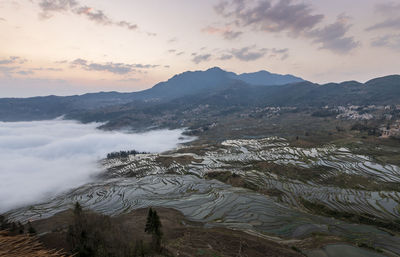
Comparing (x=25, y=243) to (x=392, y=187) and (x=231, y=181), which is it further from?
(x=392, y=187)

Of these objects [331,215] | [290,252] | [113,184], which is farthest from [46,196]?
[331,215]

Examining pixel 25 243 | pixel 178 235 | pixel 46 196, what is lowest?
pixel 46 196

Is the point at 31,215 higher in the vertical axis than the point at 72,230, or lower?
lower

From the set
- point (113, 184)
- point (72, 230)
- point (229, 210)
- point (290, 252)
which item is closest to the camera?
point (290, 252)

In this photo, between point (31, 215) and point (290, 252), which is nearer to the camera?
point (290, 252)

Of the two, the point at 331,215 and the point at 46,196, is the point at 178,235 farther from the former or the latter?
the point at 46,196

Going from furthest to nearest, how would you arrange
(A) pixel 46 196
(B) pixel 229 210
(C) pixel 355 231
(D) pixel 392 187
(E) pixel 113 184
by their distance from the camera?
(E) pixel 113 184 < (A) pixel 46 196 < (D) pixel 392 187 < (B) pixel 229 210 < (C) pixel 355 231

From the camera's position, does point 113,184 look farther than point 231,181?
Yes

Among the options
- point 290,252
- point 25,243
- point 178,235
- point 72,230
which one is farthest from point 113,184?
point 25,243

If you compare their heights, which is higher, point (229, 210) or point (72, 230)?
point (72, 230)
